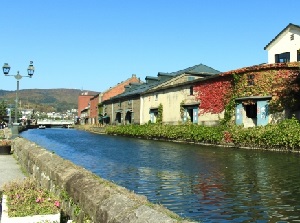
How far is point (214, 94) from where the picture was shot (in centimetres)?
3584

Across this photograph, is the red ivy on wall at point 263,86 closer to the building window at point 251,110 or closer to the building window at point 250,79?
the building window at point 250,79

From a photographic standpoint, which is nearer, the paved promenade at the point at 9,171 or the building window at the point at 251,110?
the paved promenade at the point at 9,171

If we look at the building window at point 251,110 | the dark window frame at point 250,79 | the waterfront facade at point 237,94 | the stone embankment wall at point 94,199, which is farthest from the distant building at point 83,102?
the stone embankment wall at point 94,199

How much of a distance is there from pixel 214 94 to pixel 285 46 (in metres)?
13.1

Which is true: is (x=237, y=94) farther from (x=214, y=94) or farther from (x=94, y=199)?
(x=94, y=199)

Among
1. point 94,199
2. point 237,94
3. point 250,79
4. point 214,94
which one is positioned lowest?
point 94,199

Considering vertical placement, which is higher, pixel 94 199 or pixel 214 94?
pixel 214 94

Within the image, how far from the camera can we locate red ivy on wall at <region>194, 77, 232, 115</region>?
34.2 metres

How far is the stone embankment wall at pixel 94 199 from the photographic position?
12.7 ft

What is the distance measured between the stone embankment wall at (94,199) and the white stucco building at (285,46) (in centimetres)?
3814

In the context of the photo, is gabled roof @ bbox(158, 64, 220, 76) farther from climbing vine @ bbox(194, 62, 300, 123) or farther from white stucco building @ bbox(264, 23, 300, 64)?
climbing vine @ bbox(194, 62, 300, 123)

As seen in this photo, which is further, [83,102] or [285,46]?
[83,102]

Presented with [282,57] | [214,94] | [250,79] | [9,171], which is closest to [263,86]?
[250,79]

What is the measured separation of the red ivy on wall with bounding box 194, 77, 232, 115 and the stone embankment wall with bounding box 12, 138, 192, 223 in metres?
28.3
